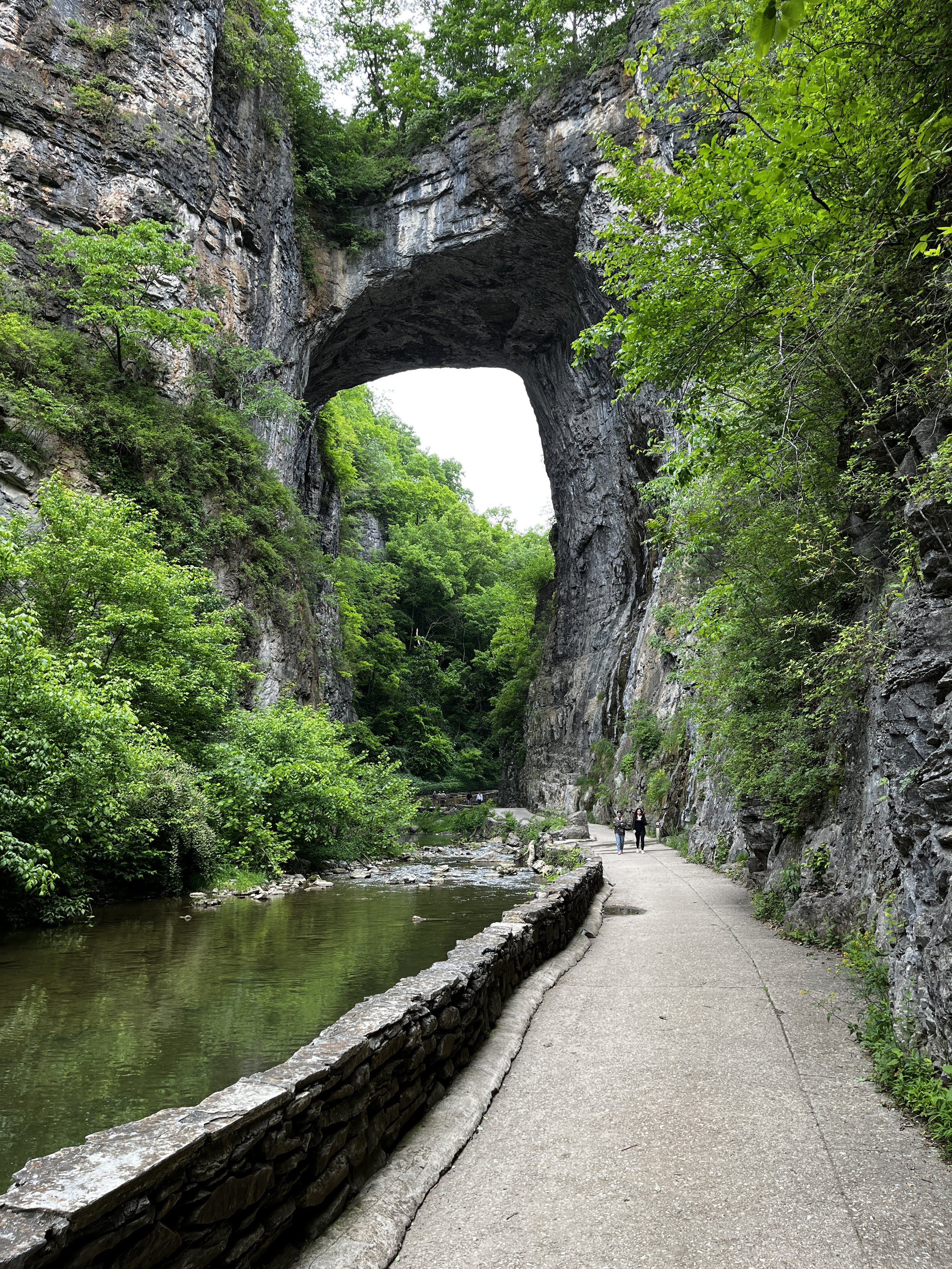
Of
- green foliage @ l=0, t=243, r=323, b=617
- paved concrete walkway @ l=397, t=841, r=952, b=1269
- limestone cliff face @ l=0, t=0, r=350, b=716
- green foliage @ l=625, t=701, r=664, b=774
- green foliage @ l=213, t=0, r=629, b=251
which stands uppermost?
green foliage @ l=213, t=0, r=629, b=251

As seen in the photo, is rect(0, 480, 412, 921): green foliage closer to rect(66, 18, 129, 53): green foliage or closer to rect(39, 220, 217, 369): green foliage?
rect(39, 220, 217, 369): green foliage

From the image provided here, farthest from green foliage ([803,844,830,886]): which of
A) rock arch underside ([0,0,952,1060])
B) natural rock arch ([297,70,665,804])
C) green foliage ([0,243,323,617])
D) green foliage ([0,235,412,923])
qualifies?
natural rock arch ([297,70,665,804])

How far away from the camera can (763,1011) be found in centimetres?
572

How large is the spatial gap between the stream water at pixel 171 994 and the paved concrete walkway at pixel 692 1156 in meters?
2.26

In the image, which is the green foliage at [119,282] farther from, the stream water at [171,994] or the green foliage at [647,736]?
the green foliage at [647,736]

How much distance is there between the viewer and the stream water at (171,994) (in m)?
4.80

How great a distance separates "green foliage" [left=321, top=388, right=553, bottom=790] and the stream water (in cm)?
2540

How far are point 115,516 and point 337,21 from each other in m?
31.9

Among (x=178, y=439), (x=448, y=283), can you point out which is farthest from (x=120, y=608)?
(x=448, y=283)

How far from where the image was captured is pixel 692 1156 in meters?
3.53

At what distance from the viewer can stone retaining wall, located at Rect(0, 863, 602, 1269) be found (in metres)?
2.05

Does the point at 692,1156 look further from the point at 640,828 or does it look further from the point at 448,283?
the point at 448,283

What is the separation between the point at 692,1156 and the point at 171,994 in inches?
215

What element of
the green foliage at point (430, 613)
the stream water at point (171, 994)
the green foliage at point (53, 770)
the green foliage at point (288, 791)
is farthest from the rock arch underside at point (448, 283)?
the green foliage at point (53, 770)
